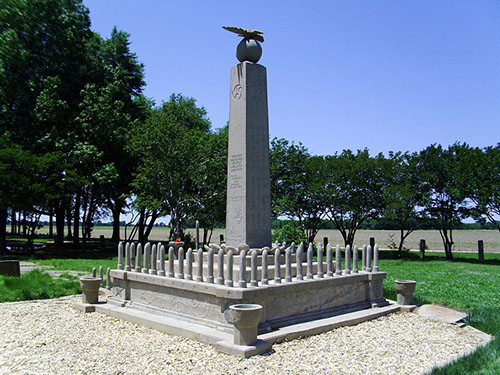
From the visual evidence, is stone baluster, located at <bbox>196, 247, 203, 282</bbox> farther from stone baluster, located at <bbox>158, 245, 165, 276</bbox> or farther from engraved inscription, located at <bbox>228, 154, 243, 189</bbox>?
engraved inscription, located at <bbox>228, 154, 243, 189</bbox>

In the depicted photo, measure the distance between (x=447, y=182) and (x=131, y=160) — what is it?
20381 mm

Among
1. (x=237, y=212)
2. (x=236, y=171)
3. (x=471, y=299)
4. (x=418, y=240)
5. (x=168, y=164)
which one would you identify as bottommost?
(x=471, y=299)

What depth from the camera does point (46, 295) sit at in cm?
1262

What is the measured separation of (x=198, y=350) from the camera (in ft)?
24.1

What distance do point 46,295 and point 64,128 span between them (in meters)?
16.8

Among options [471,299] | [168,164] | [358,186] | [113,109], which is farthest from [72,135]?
[471,299]

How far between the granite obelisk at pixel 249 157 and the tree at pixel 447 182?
20928 mm

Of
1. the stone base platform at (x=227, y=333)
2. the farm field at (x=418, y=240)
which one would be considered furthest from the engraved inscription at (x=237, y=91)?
the farm field at (x=418, y=240)

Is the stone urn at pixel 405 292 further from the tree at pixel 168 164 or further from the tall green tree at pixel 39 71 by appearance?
the tall green tree at pixel 39 71

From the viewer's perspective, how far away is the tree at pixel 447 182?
1107 inches

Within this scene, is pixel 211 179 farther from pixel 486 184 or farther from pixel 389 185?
pixel 486 184

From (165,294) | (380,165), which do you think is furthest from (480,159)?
(165,294)

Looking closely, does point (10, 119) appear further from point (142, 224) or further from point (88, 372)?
point (88, 372)

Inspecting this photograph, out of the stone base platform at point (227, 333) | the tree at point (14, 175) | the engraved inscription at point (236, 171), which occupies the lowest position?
the stone base platform at point (227, 333)
